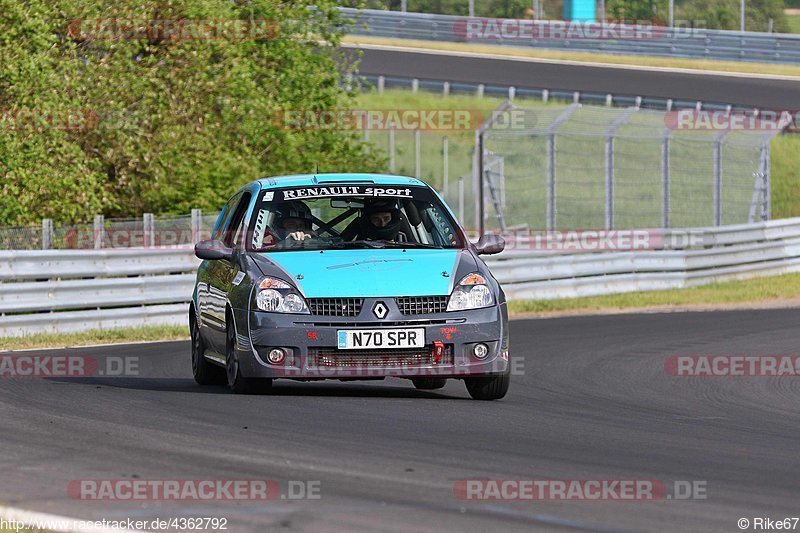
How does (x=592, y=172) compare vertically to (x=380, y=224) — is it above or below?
below

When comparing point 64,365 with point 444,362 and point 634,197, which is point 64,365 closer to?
point 444,362

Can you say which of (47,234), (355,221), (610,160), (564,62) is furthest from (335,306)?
(564,62)

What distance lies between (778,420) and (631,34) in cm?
4533

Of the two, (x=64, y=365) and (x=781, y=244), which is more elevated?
(x=64, y=365)

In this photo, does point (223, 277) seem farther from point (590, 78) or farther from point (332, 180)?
point (590, 78)

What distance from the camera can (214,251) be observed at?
11.2m

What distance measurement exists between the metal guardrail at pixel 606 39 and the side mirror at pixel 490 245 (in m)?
39.2

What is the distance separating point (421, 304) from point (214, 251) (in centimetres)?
182

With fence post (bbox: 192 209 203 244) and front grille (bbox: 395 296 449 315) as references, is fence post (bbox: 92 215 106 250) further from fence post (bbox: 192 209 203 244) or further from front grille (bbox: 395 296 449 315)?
front grille (bbox: 395 296 449 315)

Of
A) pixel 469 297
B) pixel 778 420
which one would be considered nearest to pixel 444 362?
pixel 469 297

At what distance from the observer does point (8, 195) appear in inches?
902

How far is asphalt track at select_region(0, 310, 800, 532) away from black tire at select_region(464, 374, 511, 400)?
0.14m

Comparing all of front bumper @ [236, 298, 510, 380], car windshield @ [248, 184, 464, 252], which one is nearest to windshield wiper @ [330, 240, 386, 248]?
car windshield @ [248, 184, 464, 252]

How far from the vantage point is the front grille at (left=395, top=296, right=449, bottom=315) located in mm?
10172
